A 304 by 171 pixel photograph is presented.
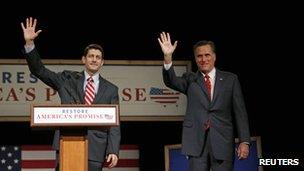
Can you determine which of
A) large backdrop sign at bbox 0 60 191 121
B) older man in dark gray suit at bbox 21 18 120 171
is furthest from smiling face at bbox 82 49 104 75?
large backdrop sign at bbox 0 60 191 121

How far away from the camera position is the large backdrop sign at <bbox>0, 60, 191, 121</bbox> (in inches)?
167

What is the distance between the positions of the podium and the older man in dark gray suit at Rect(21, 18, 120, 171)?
1.39 ft

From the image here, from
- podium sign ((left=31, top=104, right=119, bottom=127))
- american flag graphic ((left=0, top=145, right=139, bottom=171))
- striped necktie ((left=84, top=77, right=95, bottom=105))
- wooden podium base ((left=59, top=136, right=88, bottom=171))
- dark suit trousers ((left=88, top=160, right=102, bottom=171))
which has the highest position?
striped necktie ((left=84, top=77, right=95, bottom=105))

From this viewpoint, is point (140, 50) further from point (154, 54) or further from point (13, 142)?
point (13, 142)

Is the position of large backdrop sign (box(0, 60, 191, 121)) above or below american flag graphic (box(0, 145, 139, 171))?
above

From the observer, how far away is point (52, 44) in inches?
165

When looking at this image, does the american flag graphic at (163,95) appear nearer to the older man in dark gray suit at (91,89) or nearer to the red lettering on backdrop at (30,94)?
the red lettering on backdrop at (30,94)

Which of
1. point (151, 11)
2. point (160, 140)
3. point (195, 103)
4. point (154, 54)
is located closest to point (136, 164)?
point (160, 140)

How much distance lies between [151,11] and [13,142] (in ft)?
4.41

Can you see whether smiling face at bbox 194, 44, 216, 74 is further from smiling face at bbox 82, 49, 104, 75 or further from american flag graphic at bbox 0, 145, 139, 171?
american flag graphic at bbox 0, 145, 139, 171

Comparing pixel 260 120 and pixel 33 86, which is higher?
pixel 33 86

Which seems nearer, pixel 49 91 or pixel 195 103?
pixel 195 103

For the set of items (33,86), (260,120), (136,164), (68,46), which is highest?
(68,46)

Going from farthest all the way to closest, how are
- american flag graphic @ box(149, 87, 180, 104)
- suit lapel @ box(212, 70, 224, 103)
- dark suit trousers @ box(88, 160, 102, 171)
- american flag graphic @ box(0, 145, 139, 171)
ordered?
american flag graphic @ box(149, 87, 180, 104) < american flag graphic @ box(0, 145, 139, 171) < suit lapel @ box(212, 70, 224, 103) < dark suit trousers @ box(88, 160, 102, 171)
